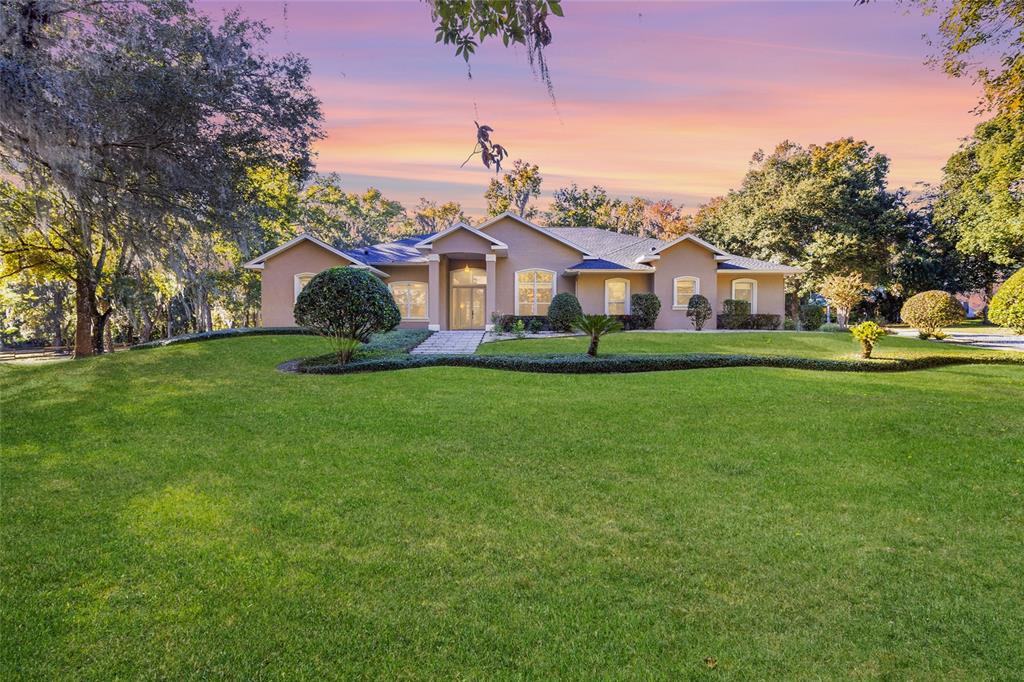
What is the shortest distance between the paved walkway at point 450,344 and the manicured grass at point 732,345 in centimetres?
A: 61

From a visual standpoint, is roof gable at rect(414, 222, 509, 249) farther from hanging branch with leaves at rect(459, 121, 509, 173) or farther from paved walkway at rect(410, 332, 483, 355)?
hanging branch with leaves at rect(459, 121, 509, 173)

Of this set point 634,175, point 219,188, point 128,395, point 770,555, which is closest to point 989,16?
point 634,175

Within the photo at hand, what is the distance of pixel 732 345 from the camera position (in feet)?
59.2

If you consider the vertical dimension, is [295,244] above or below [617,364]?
above

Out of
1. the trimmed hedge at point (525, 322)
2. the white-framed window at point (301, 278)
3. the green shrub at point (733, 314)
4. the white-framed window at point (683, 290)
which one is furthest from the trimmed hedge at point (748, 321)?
the white-framed window at point (301, 278)

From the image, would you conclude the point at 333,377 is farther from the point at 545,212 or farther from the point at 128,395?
the point at 545,212

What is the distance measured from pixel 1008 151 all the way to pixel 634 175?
16.1 meters

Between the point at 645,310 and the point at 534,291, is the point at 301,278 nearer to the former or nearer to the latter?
the point at 534,291

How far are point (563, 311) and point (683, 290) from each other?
277 inches

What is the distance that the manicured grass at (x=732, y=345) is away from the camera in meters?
16.5

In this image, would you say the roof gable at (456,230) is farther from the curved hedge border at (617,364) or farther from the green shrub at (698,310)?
the curved hedge border at (617,364)

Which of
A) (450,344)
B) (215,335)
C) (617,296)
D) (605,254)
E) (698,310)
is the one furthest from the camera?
(605,254)

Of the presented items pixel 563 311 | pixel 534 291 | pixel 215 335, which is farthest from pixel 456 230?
pixel 215 335

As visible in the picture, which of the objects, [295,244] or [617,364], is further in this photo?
[295,244]
